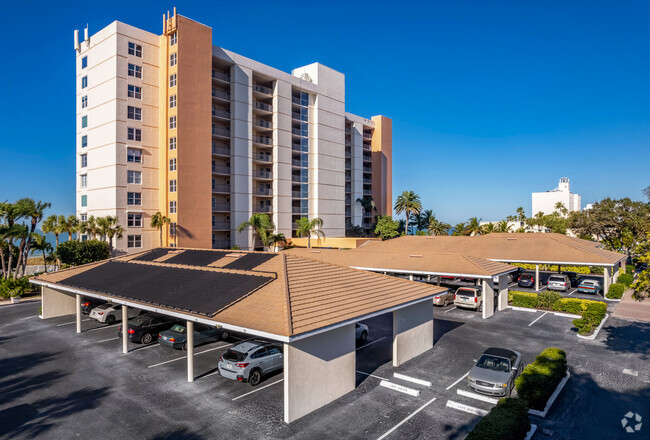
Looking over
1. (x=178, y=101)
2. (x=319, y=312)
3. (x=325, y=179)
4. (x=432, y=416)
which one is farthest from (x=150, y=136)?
(x=432, y=416)

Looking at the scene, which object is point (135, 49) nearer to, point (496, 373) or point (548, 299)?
point (548, 299)

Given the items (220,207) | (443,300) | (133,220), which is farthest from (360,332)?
(220,207)

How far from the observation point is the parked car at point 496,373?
15.2 meters

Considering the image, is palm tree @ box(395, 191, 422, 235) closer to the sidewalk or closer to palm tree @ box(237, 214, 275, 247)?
palm tree @ box(237, 214, 275, 247)

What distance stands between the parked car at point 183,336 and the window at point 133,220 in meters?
33.0

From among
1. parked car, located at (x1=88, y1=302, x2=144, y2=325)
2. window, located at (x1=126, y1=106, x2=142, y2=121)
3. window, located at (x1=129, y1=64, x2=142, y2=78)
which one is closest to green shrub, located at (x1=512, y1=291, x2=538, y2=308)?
parked car, located at (x1=88, y1=302, x2=144, y2=325)

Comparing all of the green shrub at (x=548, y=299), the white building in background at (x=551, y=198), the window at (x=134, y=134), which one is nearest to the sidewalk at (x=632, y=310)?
the green shrub at (x=548, y=299)

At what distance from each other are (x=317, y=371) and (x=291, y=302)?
2.79m

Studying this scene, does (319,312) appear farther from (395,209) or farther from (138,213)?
(395,209)

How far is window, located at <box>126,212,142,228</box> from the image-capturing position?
5048cm

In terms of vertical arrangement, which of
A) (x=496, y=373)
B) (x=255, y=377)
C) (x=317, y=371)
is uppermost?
(x=317, y=371)

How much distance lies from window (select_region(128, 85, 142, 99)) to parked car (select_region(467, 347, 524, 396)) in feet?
173

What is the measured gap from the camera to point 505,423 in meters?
11.1

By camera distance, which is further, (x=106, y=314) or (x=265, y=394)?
(x=106, y=314)
